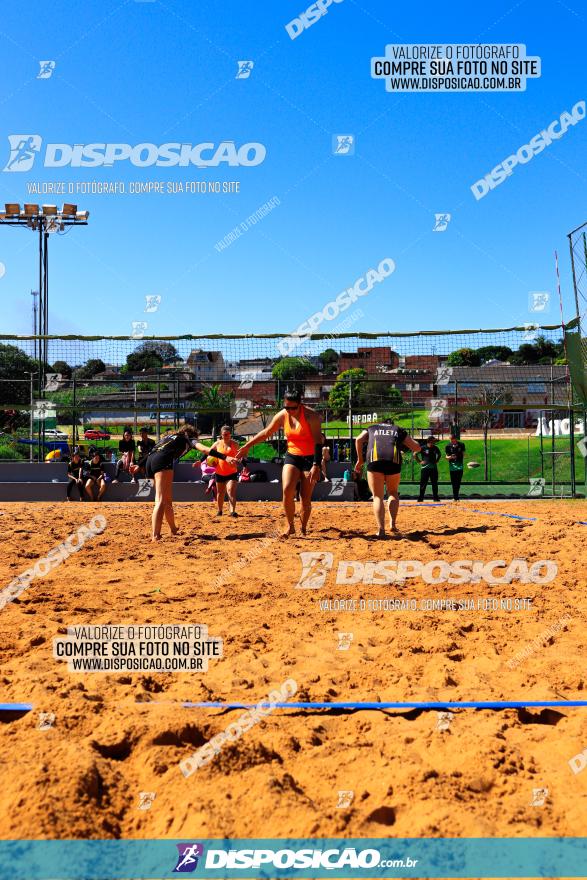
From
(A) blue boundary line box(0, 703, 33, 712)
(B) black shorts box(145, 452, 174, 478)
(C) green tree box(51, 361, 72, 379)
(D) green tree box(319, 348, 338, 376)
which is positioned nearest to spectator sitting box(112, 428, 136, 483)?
(C) green tree box(51, 361, 72, 379)

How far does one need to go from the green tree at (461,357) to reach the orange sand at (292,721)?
1193cm

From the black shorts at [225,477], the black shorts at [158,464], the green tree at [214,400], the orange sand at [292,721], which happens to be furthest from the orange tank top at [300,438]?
the green tree at [214,400]

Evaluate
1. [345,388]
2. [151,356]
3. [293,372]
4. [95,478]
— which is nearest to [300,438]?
[95,478]

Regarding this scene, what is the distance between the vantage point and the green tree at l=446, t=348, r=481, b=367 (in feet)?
59.4

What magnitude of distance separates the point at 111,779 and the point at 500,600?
3719mm

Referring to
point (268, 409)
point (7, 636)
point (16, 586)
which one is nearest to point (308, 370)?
point (268, 409)

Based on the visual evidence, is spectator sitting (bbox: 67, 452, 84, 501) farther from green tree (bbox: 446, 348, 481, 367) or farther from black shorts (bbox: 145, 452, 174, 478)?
green tree (bbox: 446, 348, 481, 367)

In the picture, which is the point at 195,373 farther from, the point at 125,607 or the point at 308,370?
the point at 125,607

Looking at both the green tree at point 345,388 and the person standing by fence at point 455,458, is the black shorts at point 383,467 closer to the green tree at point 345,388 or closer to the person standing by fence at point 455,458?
the person standing by fence at point 455,458

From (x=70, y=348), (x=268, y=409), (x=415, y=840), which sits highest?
(x=70, y=348)

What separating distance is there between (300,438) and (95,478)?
8.71 m

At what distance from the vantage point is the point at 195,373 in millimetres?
17609

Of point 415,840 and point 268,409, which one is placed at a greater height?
point 268,409

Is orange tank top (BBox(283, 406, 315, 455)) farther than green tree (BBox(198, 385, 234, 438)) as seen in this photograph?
No
